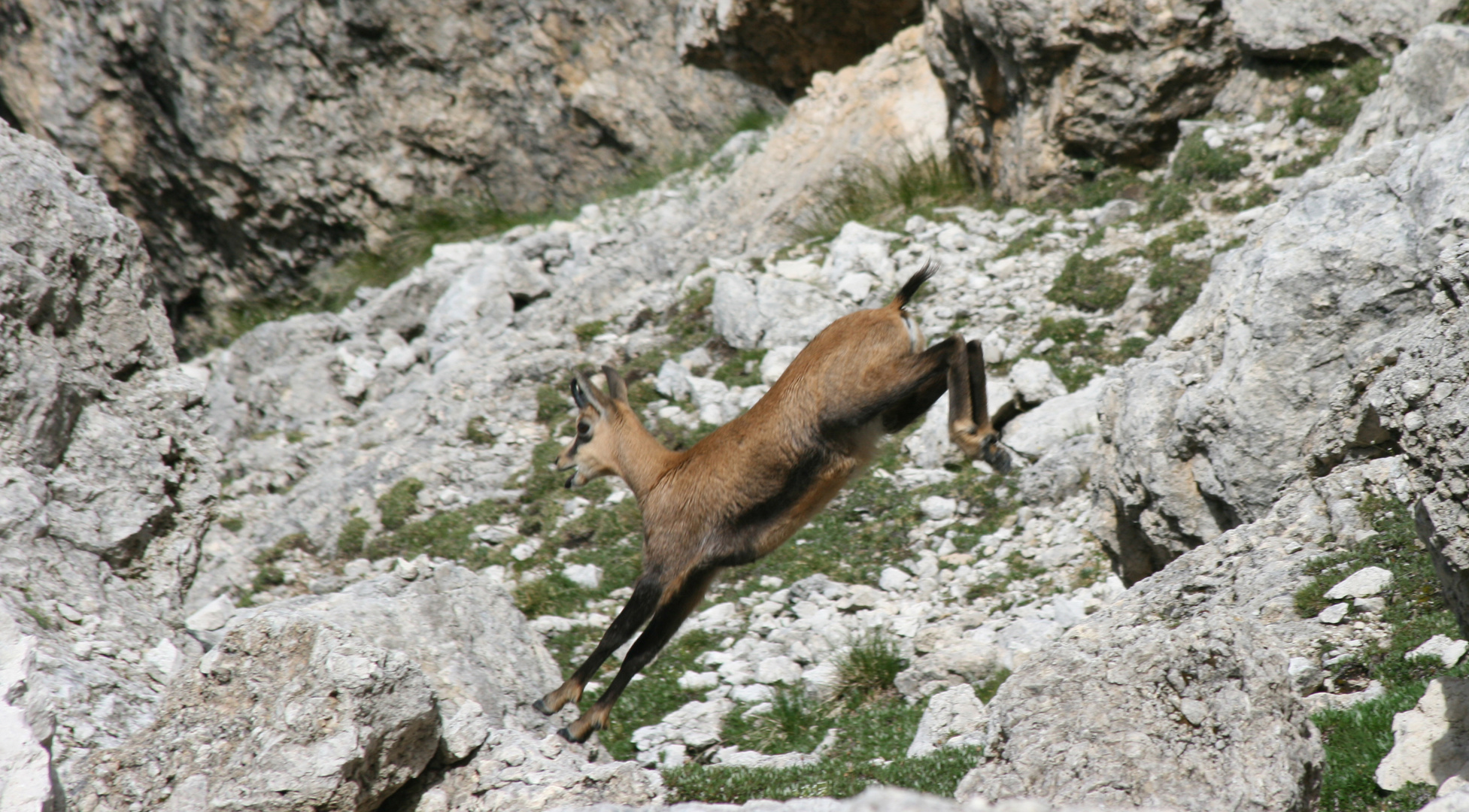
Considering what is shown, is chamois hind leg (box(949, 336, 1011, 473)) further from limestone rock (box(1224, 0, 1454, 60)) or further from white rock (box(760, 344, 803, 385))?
limestone rock (box(1224, 0, 1454, 60))

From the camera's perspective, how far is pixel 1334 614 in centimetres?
465

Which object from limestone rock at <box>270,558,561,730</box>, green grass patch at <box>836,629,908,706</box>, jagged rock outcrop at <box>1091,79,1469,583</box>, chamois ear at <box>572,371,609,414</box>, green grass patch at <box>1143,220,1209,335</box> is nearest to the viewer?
jagged rock outcrop at <box>1091,79,1469,583</box>

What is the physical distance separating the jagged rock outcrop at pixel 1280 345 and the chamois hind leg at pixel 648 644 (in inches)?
93.6

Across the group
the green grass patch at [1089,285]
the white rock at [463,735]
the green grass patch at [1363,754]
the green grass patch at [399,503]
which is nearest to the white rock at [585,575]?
the green grass patch at [399,503]

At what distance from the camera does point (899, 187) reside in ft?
37.9

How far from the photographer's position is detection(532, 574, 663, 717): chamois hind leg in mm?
5625

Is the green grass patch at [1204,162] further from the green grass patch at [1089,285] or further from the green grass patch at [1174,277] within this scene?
the green grass patch at [1089,285]

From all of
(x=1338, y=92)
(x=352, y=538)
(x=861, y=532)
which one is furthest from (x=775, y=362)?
(x=1338, y=92)

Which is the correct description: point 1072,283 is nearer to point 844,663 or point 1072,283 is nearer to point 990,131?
point 990,131

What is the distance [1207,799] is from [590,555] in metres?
5.79

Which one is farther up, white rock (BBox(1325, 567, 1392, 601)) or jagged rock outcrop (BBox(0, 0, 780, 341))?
jagged rock outcrop (BBox(0, 0, 780, 341))

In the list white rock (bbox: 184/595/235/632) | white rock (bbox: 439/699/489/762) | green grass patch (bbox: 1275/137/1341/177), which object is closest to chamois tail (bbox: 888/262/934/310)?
white rock (bbox: 439/699/489/762)

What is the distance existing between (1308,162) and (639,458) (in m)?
5.99

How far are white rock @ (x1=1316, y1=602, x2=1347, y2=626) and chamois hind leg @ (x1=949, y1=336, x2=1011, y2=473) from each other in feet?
4.71
